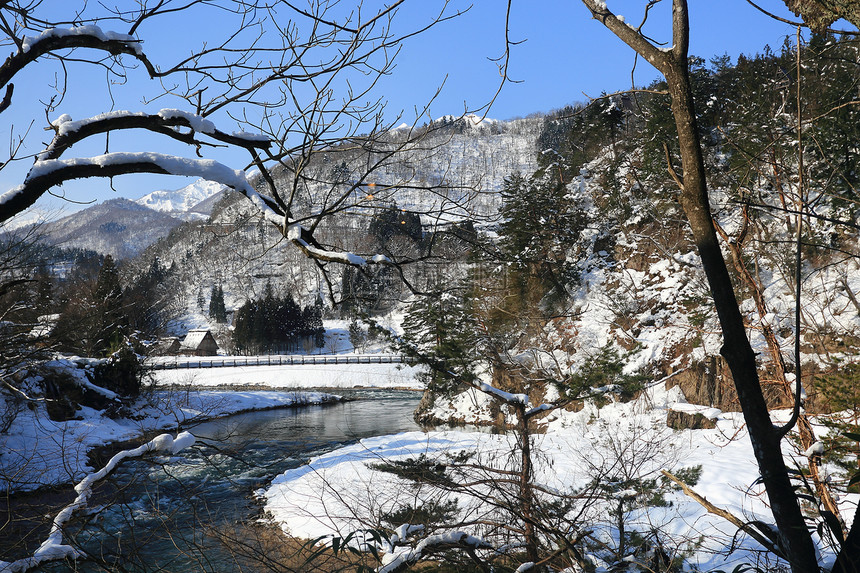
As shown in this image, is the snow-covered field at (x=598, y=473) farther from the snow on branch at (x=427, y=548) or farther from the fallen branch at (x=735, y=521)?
the fallen branch at (x=735, y=521)

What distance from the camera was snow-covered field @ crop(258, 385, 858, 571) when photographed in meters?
6.67

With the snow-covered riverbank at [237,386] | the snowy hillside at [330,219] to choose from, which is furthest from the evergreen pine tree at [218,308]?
the snow-covered riverbank at [237,386]

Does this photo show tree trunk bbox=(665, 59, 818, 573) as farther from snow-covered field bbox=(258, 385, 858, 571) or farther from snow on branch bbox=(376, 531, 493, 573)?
snow-covered field bbox=(258, 385, 858, 571)

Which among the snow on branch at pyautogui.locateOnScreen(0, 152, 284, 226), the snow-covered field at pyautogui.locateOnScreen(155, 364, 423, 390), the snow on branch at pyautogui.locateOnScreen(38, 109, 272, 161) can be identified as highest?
the snow on branch at pyautogui.locateOnScreen(38, 109, 272, 161)

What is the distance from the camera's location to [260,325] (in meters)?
59.8

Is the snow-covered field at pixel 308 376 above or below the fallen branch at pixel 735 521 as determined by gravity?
below

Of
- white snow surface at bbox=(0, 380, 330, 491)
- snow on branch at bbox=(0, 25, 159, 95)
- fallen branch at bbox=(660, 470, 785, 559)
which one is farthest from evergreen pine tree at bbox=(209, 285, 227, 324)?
fallen branch at bbox=(660, 470, 785, 559)

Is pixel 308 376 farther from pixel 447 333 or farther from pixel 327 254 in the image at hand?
pixel 327 254

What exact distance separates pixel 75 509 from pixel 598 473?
18.1 feet

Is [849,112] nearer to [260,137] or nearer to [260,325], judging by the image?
[260,137]

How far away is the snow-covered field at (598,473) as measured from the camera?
6.67 m

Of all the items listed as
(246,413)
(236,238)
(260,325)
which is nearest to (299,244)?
(236,238)

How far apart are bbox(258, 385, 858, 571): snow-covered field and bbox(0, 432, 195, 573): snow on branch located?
9.91 feet

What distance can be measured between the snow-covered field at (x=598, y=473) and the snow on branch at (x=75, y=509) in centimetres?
302
